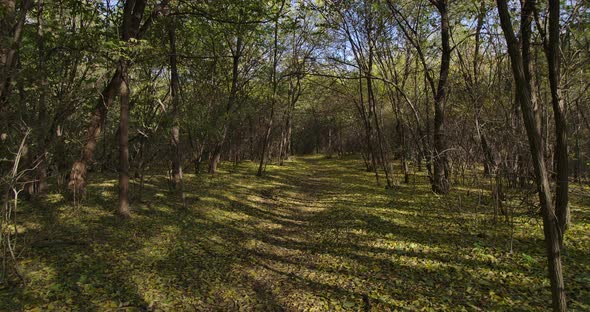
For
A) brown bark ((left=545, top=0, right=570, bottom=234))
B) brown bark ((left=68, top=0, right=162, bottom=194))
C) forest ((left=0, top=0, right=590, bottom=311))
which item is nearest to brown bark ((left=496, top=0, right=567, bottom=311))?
forest ((left=0, top=0, right=590, bottom=311))

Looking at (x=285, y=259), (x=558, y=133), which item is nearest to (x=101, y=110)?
(x=285, y=259)

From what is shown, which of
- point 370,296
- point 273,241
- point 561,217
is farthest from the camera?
point 273,241

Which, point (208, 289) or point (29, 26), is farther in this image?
point (29, 26)

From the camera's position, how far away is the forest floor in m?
5.12

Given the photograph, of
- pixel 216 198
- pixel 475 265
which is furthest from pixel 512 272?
pixel 216 198

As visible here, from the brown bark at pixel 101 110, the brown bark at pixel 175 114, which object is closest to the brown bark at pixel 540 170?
the brown bark at pixel 175 114

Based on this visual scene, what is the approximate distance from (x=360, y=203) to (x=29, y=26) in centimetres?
1146

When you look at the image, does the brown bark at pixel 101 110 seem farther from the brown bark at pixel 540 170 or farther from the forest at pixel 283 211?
the brown bark at pixel 540 170

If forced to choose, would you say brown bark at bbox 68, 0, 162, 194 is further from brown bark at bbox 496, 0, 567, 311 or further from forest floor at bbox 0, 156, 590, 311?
brown bark at bbox 496, 0, 567, 311

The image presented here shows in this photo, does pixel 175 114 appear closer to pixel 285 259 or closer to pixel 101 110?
pixel 101 110

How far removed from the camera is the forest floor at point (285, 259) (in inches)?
201

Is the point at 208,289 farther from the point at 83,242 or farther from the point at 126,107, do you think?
the point at 126,107

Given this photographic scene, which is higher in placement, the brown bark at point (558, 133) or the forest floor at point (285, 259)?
the brown bark at point (558, 133)

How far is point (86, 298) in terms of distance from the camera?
4957 mm
